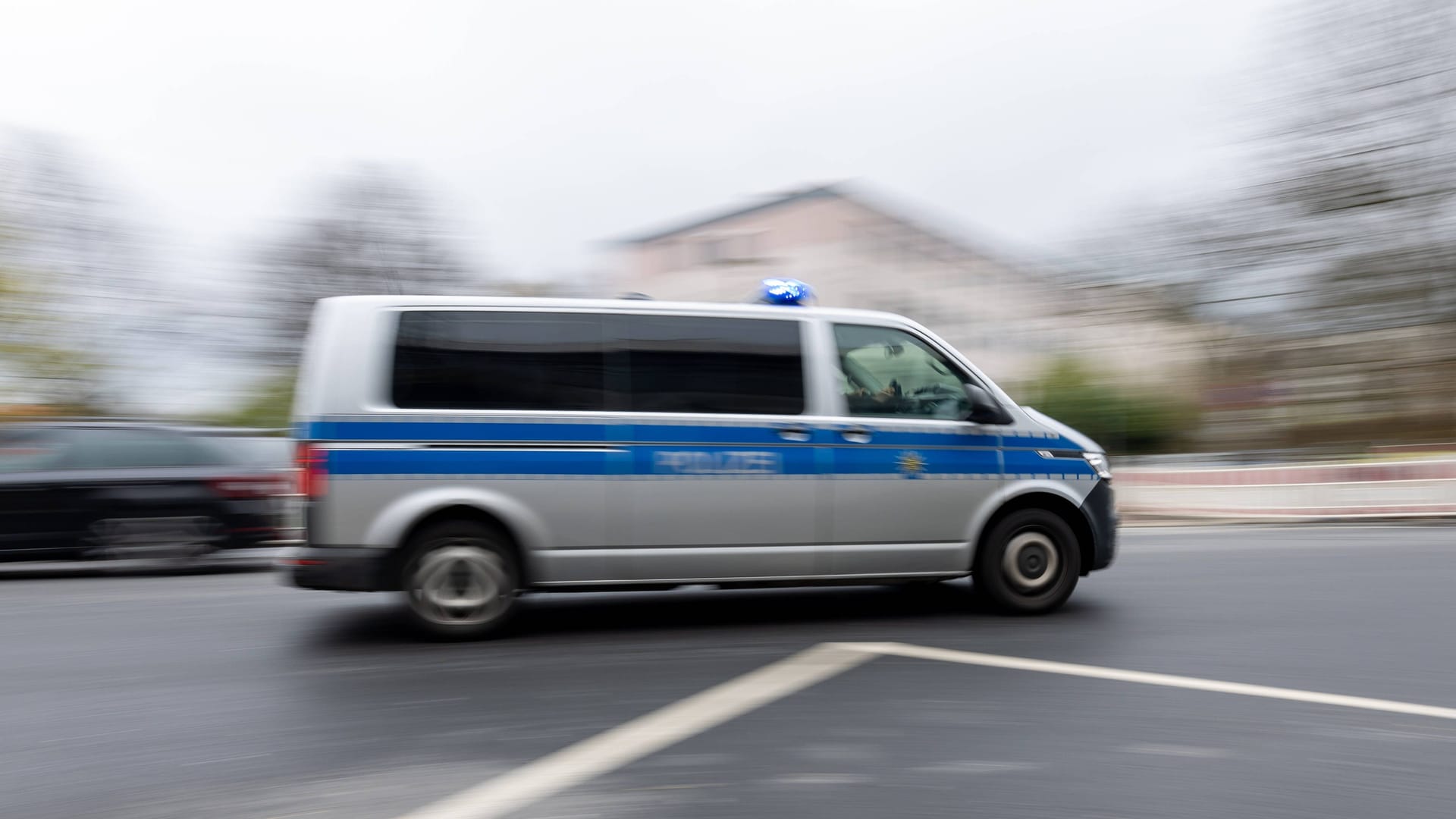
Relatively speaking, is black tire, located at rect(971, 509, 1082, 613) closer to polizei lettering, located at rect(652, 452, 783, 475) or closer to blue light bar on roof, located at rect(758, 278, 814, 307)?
polizei lettering, located at rect(652, 452, 783, 475)

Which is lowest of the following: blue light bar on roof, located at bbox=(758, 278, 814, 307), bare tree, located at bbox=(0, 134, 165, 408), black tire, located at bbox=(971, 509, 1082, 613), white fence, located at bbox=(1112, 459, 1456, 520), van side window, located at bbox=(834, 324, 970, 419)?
white fence, located at bbox=(1112, 459, 1456, 520)

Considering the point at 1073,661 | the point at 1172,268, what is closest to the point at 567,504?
the point at 1073,661

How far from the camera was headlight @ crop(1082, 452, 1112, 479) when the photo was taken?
686 cm

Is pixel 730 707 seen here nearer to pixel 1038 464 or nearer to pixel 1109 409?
pixel 1038 464

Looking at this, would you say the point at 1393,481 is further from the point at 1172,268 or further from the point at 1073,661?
the point at 1073,661

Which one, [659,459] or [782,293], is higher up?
[782,293]

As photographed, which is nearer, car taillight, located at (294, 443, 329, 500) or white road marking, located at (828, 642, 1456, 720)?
white road marking, located at (828, 642, 1456, 720)

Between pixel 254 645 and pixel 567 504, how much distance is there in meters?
1.91

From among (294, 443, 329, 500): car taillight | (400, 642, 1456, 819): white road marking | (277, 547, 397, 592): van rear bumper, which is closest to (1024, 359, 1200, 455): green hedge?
(400, 642, 1456, 819): white road marking

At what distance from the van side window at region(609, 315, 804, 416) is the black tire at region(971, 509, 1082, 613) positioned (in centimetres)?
149

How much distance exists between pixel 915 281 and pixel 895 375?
96.1ft

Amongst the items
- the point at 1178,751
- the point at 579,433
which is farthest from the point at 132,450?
the point at 1178,751

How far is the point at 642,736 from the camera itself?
4.34 m

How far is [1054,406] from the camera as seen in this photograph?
23266mm
